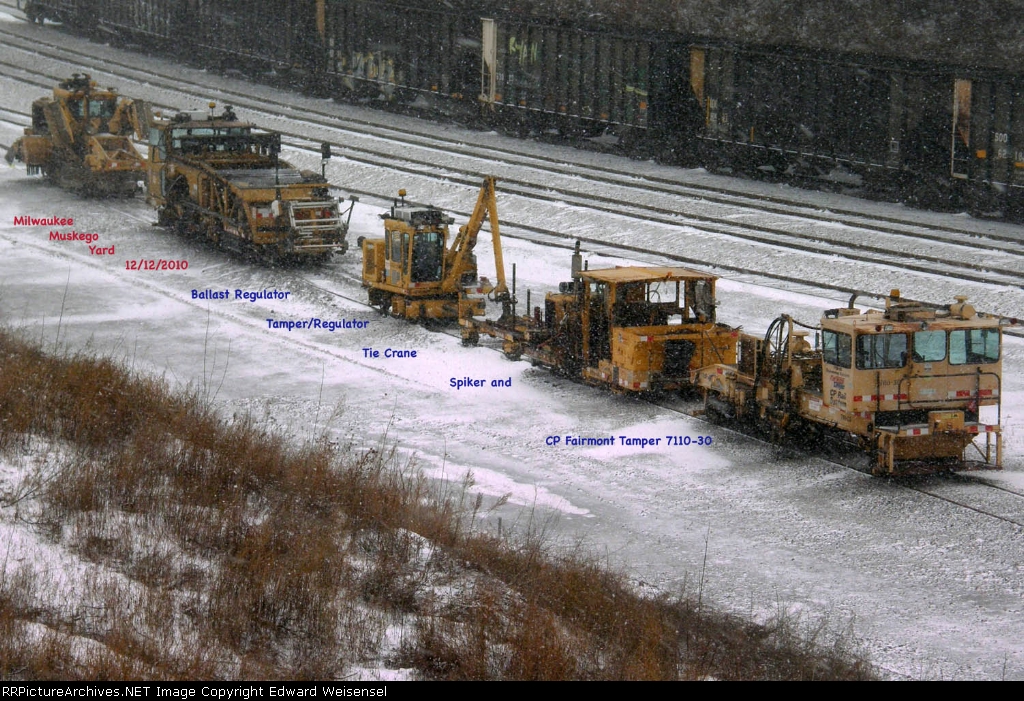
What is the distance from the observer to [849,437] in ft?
56.2

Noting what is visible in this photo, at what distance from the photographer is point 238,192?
1074 inches

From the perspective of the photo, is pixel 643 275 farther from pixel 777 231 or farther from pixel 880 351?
pixel 777 231

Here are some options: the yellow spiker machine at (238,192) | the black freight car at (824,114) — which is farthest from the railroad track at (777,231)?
the yellow spiker machine at (238,192)

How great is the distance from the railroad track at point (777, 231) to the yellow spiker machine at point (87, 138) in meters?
5.62

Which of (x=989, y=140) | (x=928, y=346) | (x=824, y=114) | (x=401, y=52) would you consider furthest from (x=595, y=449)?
(x=401, y=52)

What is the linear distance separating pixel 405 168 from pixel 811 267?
40.2ft

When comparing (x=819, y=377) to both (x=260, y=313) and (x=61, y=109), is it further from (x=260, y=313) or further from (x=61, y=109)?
(x=61, y=109)

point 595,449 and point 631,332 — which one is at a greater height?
point 631,332

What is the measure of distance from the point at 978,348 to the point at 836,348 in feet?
5.19

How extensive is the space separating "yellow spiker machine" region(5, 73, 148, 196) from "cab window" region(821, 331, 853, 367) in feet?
69.0

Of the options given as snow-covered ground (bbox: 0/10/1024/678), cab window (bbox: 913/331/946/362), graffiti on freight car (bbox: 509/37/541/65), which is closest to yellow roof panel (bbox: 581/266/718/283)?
snow-covered ground (bbox: 0/10/1024/678)

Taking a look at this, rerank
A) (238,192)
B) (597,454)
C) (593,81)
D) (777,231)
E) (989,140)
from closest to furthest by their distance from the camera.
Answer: (597,454), (238,192), (777,231), (989,140), (593,81)

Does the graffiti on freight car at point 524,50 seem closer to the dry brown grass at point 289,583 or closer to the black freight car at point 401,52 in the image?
the black freight car at point 401,52

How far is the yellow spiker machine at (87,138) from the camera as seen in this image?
1315 inches
